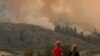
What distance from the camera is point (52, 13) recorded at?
14.6 meters

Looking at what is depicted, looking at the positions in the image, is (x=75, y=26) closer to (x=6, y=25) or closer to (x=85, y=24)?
(x=85, y=24)

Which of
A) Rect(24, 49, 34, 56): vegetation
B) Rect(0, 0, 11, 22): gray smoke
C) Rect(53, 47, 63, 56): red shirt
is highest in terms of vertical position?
Rect(0, 0, 11, 22): gray smoke

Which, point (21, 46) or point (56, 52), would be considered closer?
point (56, 52)

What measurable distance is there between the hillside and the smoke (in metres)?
0.29

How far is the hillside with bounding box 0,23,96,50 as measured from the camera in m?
14.3

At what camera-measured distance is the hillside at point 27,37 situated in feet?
46.9

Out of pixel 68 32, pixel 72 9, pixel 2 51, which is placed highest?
pixel 72 9

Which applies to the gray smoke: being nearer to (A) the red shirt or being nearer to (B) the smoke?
(B) the smoke

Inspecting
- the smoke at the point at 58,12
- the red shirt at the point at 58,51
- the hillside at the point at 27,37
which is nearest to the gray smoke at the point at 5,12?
the smoke at the point at 58,12

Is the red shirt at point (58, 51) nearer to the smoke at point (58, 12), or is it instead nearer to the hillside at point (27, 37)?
the hillside at point (27, 37)

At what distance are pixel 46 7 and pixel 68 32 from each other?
1483mm

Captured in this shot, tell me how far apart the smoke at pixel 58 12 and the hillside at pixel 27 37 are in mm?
294

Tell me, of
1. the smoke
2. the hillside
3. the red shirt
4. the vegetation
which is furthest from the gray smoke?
the red shirt

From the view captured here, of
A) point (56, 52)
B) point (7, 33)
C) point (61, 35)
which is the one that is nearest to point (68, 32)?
point (61, 35)
